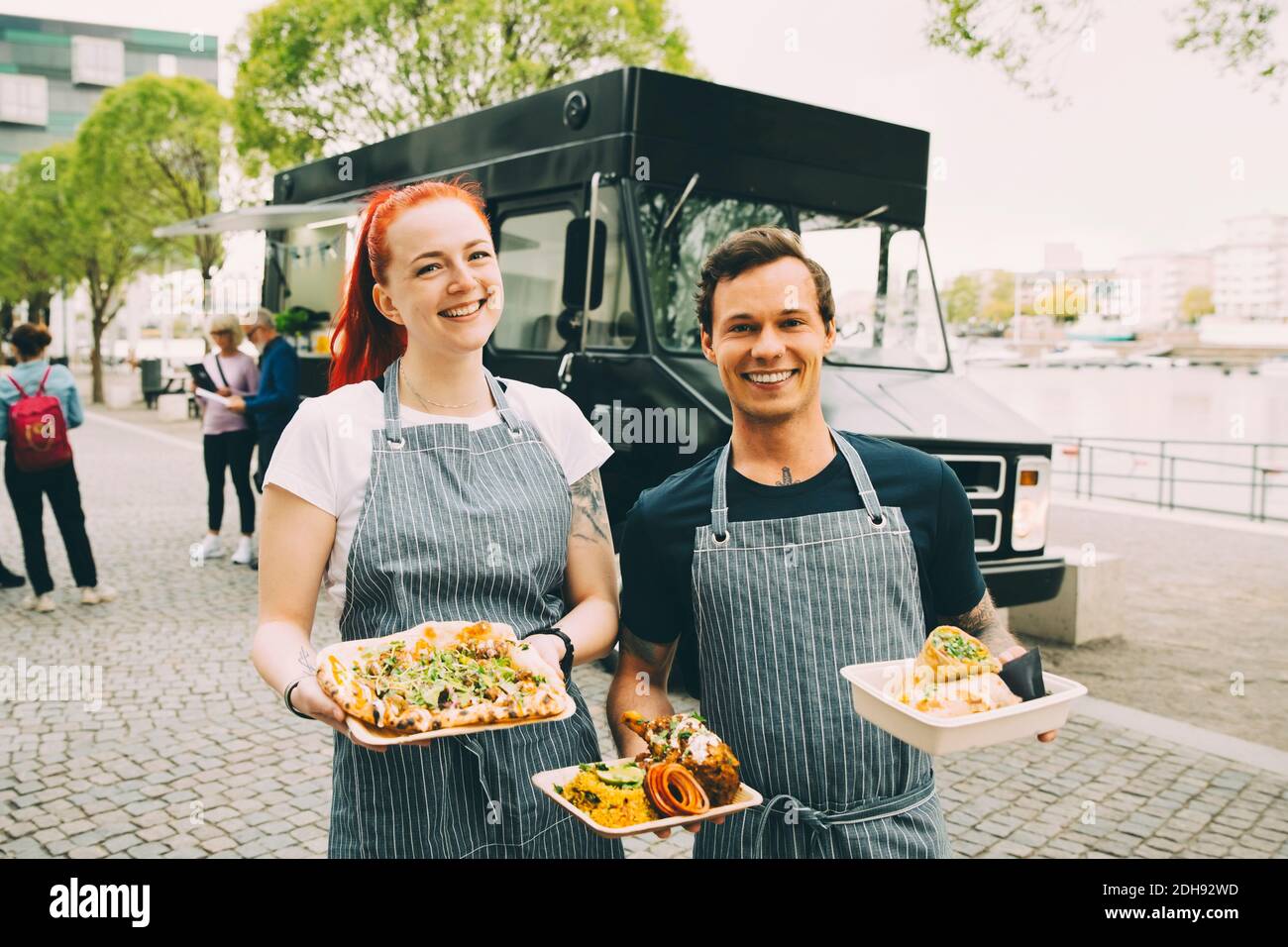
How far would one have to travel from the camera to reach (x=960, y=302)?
6.84 m

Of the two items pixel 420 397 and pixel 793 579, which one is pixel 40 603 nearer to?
pixel 420 397

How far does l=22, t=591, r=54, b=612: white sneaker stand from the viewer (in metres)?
7.75

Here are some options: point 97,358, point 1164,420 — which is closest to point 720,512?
point 97,358

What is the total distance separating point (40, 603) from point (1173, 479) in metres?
12.5

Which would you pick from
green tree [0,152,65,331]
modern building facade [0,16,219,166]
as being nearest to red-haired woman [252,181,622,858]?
green tree [0,152,65,331]

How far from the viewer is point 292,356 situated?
8.54m

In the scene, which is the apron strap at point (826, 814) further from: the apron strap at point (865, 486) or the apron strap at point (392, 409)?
the apron strap at point (392, 409)

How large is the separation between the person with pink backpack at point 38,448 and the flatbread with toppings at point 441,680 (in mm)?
6581

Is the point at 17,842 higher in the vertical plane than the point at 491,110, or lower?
lower

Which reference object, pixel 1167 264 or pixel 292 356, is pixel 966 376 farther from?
pixel 1167 264

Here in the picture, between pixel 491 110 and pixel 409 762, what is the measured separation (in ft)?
18.1

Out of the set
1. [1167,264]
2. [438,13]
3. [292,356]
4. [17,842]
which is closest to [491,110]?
[292,356]

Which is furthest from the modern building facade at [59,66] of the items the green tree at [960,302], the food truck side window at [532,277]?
the green tree at [960,302]
